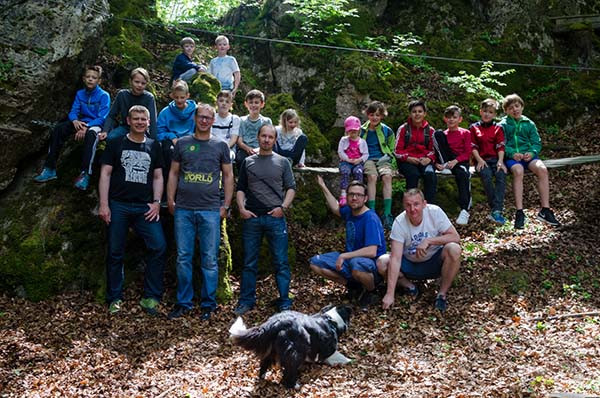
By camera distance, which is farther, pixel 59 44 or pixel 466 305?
pixel 59 44

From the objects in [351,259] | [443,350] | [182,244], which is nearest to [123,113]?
[182,244]

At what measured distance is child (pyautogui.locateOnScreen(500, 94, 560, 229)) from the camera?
8.08 metres

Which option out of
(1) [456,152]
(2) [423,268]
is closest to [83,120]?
(2) [423,268]

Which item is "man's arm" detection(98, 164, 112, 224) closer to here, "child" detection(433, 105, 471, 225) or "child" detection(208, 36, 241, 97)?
"child" detection(208, 36, 241, 97)

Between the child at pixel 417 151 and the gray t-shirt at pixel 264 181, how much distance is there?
89.4 inches

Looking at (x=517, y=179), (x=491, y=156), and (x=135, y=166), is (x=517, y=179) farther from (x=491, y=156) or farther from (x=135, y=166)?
(x=135, y=166)

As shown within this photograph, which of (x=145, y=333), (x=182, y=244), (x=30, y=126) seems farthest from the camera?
(x=30, y=126)

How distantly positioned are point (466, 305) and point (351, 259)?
1.52 m

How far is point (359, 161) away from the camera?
7945 millimetres

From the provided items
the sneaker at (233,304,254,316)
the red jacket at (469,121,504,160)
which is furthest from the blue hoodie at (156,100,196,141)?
the red jacket at (469,121,504,160)

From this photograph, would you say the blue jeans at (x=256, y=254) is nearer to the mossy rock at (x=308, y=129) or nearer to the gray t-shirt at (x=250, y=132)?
the gray t-shirt at (x=250, y=132)

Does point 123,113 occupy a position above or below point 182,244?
above

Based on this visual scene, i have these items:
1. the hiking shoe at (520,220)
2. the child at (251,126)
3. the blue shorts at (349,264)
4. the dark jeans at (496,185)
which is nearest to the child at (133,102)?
the child at (251,126)

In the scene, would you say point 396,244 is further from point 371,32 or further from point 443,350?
point 371,32
